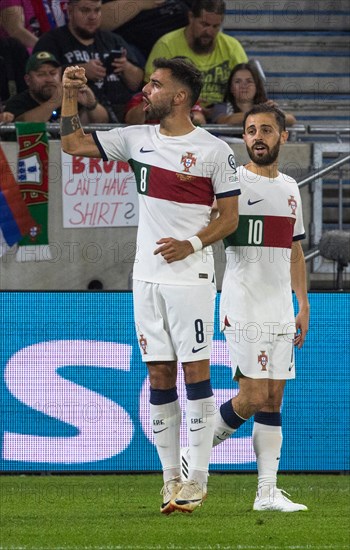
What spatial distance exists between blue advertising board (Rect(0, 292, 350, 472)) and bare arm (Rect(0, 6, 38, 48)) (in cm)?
401

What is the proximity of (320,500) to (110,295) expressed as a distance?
236 centimetres

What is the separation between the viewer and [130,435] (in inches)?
340

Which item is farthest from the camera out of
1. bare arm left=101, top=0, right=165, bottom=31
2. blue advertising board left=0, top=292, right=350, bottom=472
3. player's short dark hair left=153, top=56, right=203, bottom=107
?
bare arm left=101, top=0, right=165, bottom=31

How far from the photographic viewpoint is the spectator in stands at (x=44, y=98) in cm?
1068

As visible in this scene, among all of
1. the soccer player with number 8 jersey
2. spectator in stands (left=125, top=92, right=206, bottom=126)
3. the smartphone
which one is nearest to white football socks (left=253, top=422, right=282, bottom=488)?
the soccer player with number 8 jersey

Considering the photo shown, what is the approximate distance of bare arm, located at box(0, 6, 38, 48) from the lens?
38.5 feet

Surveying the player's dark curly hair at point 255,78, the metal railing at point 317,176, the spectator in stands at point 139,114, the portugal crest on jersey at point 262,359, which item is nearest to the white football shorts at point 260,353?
the portugal crest on jersey at point 262,359

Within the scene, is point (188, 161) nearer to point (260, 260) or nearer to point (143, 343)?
point (260, 260)

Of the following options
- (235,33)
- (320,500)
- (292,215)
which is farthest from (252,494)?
(235,33)

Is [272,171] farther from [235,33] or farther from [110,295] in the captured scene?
[235,33]

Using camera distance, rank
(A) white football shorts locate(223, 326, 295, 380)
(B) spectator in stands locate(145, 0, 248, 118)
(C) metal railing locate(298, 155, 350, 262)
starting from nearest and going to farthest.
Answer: (A) white football shorts locate(223, 326, 295, 380), (C) metal railing locate(298, 155, 350, 262), (B) spectator in stands locate(145, 0, 248, 118)

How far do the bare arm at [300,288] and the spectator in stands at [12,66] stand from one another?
5.12 meters

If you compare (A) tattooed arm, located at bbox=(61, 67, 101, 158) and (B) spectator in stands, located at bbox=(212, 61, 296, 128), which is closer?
(A) tattooed arm, located at bbox=(61, 67, 101, 158)

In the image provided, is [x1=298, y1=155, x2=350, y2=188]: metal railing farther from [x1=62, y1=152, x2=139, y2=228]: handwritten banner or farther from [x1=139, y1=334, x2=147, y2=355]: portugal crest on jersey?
[x1=139, y1=334, x2=147, y2=355]: portugal crest on jersey
